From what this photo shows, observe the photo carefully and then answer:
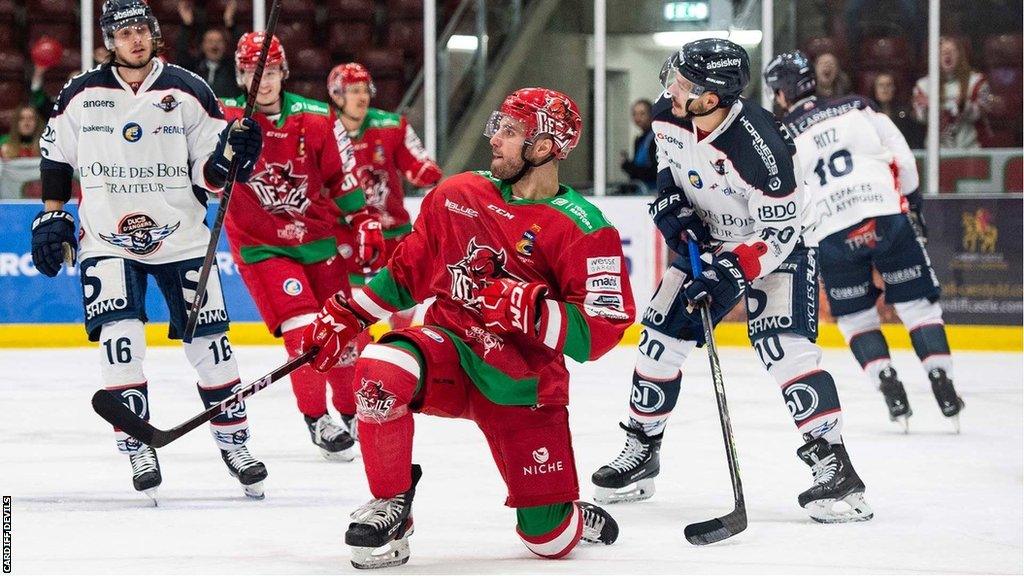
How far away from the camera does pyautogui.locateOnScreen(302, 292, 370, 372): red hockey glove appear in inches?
124

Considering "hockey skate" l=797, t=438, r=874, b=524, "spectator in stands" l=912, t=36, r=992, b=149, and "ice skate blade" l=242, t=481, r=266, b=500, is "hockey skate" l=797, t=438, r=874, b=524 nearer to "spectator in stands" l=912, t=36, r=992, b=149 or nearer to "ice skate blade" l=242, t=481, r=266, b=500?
"ice skate blade" l=242, t=481, r=266, b=500

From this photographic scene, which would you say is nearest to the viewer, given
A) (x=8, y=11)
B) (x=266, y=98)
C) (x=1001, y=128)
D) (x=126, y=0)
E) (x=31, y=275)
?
(x=126, y=0)

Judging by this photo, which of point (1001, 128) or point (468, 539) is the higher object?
point (1001, 128)

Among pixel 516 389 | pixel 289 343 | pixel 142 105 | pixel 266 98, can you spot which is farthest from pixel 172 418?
pixel 516 389

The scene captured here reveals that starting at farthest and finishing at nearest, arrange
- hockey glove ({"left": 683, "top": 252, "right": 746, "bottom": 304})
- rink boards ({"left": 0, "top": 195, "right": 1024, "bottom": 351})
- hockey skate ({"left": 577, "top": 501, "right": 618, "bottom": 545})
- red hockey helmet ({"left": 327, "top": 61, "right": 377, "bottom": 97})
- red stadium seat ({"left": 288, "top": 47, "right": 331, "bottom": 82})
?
red stadium seat ({"left": 288, "top": 47, "right": 331, "bottom": 82}) < rink boards ({"left": 0, "top": 195, "right": 1024, "bottom": 351}) < red hockey helmet ({"left": 327, "top": 61, "right": 377, "bottom": 97}) < hockey glove ({"left": 683, "top": 252, "right": 746, "bottom": 304}) < hockey skate ({"left": 577, "top": 501, "right": 618, "bottom": 545})

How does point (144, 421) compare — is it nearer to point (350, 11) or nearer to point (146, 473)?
point (146, 473)

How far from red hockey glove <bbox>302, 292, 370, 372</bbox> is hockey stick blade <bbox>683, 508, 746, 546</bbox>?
35.6 inches

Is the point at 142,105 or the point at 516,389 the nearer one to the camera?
the point at 516,389

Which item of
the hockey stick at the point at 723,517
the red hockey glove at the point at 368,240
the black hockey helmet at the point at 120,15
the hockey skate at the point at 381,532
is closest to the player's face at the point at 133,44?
the black hockey helmet at the point at 120,15

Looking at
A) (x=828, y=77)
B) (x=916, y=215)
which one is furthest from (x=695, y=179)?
(x=828, y=77)

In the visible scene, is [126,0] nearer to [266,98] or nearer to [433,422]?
[266,98]

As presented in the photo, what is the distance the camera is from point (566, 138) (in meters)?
3.20

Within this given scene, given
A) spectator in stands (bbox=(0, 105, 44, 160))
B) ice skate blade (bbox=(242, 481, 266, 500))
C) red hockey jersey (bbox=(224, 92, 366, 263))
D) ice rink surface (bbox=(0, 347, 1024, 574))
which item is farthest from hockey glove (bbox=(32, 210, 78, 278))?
spectator in stands (bbox=(0, 105, 44, 160))

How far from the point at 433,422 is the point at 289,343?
3.06 feet
